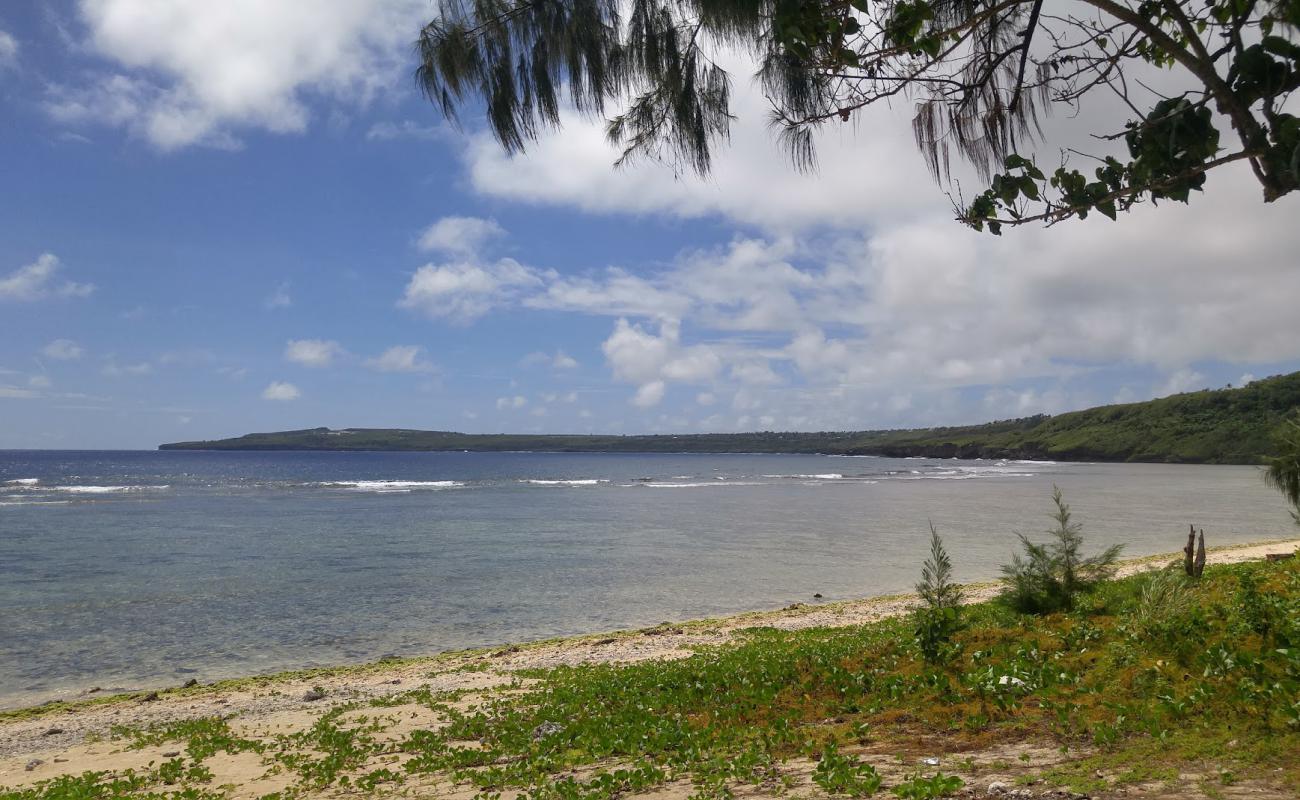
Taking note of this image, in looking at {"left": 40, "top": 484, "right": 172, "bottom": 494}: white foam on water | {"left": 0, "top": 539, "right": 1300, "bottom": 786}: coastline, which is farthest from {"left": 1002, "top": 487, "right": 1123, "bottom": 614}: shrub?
{"left": 40, "top": 484, "right": 172, "bottom": 494}: white foam on water

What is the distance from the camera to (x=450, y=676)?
14.6 metres

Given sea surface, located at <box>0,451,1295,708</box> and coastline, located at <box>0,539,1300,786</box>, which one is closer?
coastline, located at <box>0,539,1300,786</box>

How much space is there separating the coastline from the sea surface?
140 centimetres

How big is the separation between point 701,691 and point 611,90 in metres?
7.12

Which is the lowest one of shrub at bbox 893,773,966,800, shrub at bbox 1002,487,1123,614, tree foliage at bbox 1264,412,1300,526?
shrub at bbox 893,773,966,800

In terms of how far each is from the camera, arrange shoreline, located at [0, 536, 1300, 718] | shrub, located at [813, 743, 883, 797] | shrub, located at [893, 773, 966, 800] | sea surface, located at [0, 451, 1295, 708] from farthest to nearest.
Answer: sea surface, located at [0, 451, 1295, 708] → shoreline, located at [0, 536, 1300, 718] → shrub, located at [813, 743, 883, 797] → shrub, located at [893, 773, 966, 800]

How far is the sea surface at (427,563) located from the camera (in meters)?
18.6

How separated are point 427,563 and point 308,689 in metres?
15.7

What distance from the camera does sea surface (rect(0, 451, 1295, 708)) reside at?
18562 millimetres

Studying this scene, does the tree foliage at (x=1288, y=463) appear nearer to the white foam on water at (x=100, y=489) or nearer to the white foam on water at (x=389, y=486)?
the white foam on water at (x=389, y=486)

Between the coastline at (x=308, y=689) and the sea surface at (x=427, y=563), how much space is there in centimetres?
140

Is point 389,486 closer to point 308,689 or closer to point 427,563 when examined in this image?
point 427,563

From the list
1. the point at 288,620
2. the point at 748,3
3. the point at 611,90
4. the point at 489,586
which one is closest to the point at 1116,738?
the point at 748,3

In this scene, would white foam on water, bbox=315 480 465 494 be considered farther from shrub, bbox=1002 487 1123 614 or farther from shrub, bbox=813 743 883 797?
shrub, bbox=813 743 883 797
